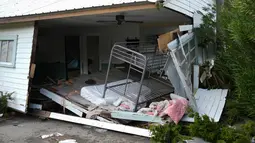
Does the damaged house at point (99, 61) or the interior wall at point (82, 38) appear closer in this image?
the damaged house at point (99, 61)

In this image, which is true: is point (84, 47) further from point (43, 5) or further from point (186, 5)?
point (186, 5)

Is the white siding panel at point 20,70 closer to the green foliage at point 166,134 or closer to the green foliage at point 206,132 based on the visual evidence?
the green foliage at point 166,134

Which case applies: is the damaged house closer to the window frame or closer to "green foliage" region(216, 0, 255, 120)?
the window frame

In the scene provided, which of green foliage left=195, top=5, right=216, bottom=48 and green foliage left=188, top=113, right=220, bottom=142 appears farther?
green foliage left=195, top=5, right=216, bottom=48

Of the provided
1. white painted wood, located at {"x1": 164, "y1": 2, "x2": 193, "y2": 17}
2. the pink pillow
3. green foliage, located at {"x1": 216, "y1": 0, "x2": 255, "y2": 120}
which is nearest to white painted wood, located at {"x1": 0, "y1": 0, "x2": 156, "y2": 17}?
white painted wood, located at {"x1": 164, "y1": 2, "x2": 193, "y2": 17}

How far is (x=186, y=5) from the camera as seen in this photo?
629cm

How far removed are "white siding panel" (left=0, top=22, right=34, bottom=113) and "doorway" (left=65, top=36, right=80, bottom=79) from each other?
10.2ft

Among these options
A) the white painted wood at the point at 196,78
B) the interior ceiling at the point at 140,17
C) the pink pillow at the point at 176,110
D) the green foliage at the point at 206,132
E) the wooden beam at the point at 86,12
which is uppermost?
the interior ceiling at the point at 140,17

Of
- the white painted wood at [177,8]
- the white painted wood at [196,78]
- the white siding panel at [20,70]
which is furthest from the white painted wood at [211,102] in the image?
the white siding panel at [20,70]

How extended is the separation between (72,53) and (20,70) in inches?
147

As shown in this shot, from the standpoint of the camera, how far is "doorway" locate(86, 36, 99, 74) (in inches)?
423

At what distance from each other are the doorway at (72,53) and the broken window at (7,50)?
291 cm

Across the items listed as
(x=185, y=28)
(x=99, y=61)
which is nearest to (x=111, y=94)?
(x=185, y=28)

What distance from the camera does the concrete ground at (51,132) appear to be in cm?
534
